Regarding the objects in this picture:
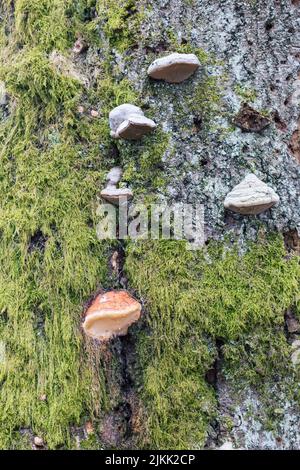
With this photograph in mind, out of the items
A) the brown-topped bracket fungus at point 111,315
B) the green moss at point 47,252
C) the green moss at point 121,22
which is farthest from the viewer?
the green moss at point 121,22

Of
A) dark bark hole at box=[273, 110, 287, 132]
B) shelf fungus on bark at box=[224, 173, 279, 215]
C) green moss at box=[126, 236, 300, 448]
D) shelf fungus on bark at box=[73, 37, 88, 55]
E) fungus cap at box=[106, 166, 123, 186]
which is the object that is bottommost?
green moss at box=[126, 236, 300, 448]

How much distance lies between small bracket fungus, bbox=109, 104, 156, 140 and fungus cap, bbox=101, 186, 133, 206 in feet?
Answer: 0.79

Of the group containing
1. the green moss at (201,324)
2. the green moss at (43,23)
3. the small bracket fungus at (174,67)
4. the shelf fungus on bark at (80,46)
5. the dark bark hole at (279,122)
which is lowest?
the green moss at (201,324)

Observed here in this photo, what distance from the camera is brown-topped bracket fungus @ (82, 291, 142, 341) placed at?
1.71m

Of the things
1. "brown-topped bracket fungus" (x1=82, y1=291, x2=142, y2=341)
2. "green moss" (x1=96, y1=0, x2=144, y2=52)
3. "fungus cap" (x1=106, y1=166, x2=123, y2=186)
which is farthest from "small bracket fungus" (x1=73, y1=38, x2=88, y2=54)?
"brown-topped bracket fungus" (x1=82, y1=291, x2=142, y2=341)

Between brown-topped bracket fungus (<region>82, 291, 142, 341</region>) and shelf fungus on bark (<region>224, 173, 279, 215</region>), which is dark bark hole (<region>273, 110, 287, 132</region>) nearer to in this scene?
shelf fungus on bark (<region>224, 173, 279, 215</region>)

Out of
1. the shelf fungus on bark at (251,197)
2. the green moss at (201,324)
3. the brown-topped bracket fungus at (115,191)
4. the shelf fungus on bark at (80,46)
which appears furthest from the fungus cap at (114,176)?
the shelf fungus on bark at (80,46)

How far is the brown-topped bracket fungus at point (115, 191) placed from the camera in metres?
1.90

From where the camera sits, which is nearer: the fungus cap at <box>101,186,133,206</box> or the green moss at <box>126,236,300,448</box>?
the green moss at <box>126,236,300,448</box>

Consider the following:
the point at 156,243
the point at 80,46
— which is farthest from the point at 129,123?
the point at 80,46

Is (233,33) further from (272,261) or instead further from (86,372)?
(86,372)

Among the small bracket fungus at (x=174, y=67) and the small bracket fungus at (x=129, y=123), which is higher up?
the small bracket fungus at (x=174, y=67)

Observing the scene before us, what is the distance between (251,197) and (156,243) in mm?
447

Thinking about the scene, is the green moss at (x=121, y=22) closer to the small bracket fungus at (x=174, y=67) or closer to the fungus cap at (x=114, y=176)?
the small bracket fungus at (x=174, y=67)
